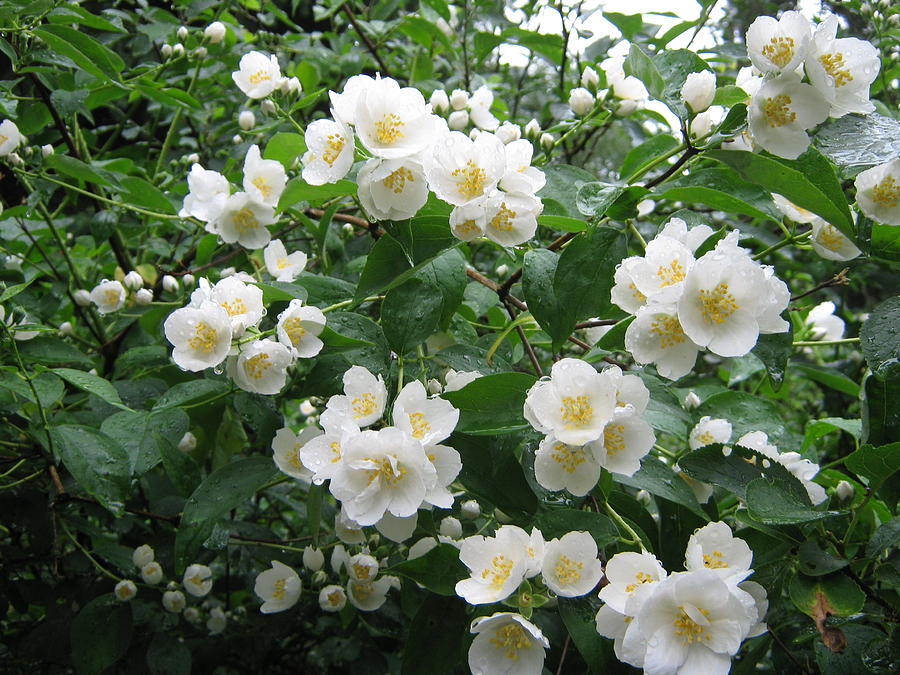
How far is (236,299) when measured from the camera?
4.08ft

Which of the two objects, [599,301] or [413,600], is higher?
[599,301]

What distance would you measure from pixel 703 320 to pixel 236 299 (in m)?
0.73

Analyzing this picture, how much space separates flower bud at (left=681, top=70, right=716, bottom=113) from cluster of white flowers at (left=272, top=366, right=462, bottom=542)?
591 millimetres

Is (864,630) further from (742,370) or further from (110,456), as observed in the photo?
(110,456)

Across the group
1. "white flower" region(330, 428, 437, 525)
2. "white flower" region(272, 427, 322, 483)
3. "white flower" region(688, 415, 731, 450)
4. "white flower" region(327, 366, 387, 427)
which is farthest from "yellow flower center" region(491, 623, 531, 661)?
"white flower" region(688, 415, 731, 450)

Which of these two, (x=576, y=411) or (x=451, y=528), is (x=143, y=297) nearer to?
(x=451, y=528)

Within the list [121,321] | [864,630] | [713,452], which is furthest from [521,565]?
[121,321]

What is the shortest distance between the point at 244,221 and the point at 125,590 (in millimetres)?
932

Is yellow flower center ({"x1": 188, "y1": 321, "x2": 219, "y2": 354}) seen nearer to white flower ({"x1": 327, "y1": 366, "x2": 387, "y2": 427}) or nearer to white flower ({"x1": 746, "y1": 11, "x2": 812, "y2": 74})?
white flower ({"x1": 327, "y1": 366, "x2": 387, "y2": 427})

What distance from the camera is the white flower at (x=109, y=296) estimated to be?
1814 mm

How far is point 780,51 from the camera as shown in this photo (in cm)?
110

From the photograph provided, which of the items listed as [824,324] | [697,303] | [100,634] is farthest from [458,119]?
[100,634]

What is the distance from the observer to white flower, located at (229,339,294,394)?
121cm

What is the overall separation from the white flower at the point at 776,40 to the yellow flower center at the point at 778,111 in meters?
0.04
